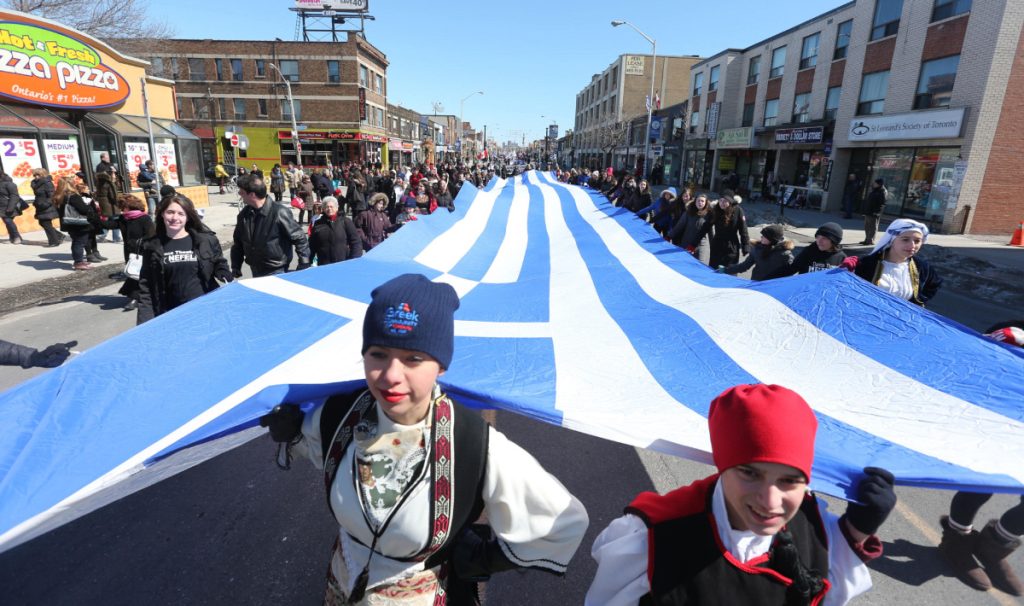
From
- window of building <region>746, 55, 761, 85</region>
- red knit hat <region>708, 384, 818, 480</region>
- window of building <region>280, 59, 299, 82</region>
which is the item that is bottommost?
red knit hat <region>708, 384, 818, 480</region>

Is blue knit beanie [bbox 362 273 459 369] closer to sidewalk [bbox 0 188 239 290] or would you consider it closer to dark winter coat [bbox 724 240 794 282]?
dark winter coat [bbox 724 240 794 282]

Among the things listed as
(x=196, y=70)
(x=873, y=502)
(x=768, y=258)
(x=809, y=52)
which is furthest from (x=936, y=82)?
(x=196, y=70)

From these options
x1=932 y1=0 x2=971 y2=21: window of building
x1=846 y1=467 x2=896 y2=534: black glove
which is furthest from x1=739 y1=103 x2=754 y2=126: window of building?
x1=846 y1=467 x2=896 y2=534: black glove

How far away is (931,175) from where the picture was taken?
1784cm

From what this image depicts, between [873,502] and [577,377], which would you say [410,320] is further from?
[873,502]

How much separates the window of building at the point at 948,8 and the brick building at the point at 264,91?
34.6m

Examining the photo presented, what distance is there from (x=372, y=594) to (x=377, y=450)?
463 mm

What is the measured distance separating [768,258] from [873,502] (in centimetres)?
457

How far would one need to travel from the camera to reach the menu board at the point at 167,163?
59.8ft

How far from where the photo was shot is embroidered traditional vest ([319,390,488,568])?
1.47 metres

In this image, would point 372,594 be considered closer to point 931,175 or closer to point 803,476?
point 803,476

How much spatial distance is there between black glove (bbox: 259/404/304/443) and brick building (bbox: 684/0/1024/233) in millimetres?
21570

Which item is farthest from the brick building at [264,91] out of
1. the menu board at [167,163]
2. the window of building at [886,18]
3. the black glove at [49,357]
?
the black glove at [49,357]

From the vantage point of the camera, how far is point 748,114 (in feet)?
100
